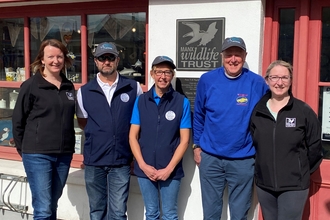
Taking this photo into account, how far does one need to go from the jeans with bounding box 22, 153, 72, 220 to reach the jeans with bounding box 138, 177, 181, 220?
0.69m

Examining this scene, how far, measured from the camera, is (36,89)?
303 centimetres

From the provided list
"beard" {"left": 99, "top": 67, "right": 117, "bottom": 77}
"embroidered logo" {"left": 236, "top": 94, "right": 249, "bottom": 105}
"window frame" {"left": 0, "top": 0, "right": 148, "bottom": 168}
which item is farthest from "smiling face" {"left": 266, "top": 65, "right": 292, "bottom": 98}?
"window frame" {"left": 0, "top": 0, "right": 148, "bottom": 168}

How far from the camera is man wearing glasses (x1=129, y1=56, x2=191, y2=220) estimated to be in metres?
3.02

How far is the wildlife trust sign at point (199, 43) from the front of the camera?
3320 millimetres

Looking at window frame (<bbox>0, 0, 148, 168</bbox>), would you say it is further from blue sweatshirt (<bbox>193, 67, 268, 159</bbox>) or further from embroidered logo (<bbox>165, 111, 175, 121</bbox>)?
blue sweatshirt (<bbox>193, 67, 268, 159</bbox>)

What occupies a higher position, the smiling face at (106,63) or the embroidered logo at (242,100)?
the smiling face at (106,63)

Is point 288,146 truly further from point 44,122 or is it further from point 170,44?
point 44,122

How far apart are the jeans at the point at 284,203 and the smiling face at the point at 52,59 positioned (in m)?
1.83

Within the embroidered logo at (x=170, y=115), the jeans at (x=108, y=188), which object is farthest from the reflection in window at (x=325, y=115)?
the jeans at (x=108, y=188)

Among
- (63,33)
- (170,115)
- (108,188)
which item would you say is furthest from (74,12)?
(108,188)

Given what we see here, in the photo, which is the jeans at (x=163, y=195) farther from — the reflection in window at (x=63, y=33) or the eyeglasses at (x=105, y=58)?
the reflection in window at (x=63, y=33)

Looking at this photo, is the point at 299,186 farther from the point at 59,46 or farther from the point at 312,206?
the point at 59,46

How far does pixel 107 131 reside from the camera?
3.09 meters

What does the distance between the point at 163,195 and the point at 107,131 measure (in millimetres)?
688
